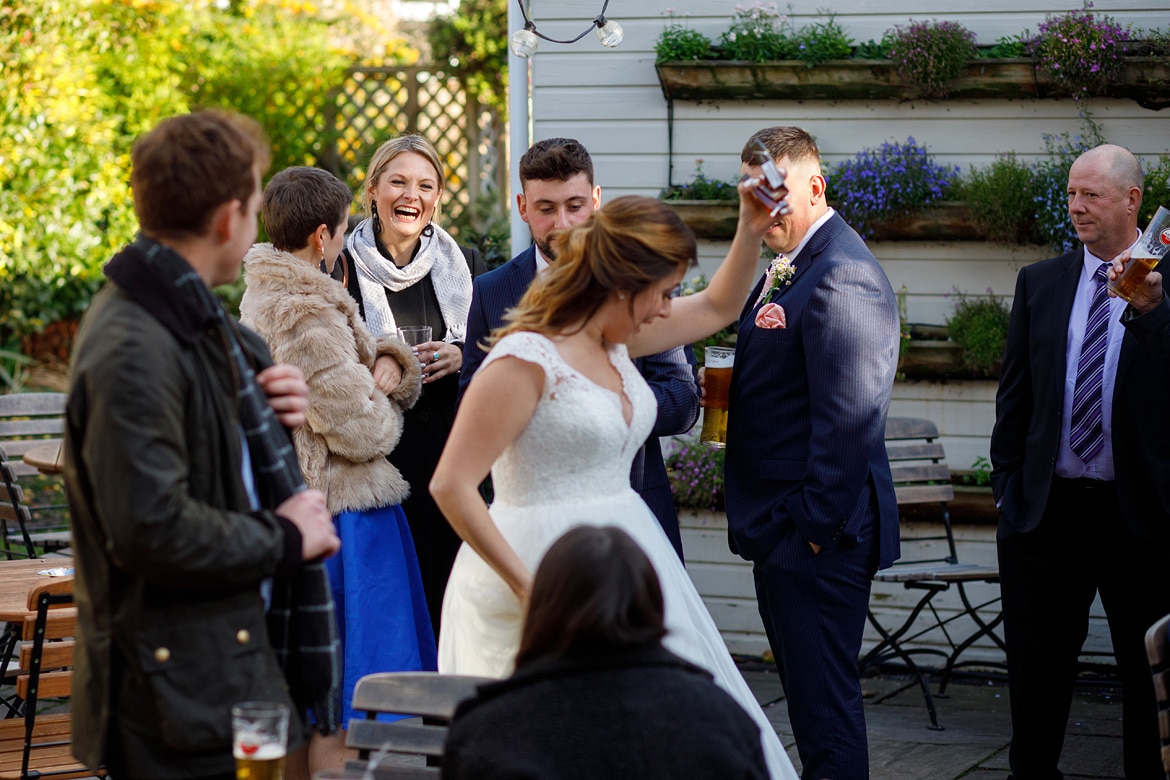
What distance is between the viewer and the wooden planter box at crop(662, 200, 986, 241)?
596 centimetres

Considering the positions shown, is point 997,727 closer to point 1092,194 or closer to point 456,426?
point 1092,194

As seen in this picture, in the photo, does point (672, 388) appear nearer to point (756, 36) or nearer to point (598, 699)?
point (598, 699)

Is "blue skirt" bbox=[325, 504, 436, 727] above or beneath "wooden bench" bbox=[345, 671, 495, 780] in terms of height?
beneath

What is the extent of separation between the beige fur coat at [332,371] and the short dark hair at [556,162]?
65 cm

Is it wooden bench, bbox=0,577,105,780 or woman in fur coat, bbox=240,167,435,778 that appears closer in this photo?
wooden bench, bbox=0,577,105,780

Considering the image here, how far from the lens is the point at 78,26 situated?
1012 centimetres

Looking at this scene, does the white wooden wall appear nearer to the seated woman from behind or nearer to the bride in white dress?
the bride in white dress

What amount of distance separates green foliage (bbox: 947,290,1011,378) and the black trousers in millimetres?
1730

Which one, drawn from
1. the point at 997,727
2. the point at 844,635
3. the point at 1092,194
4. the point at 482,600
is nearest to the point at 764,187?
the point at 482,600

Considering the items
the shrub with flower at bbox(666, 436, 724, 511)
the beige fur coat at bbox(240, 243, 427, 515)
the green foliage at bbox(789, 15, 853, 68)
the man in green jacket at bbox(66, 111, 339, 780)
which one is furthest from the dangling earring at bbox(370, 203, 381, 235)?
the green foliage at bbox(789, 15, 853, 68)

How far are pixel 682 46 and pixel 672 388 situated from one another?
3.13 m

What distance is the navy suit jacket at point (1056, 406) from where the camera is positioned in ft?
12.6

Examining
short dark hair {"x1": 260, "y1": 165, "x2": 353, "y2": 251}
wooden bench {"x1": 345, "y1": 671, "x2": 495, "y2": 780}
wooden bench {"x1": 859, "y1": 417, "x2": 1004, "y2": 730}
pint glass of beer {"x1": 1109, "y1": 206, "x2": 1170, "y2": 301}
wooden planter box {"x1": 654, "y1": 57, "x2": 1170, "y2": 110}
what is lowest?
wooden bench {"x1": 859, "y1": 417, "x2": 1004, "y2": 730}

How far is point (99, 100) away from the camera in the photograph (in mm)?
10305
